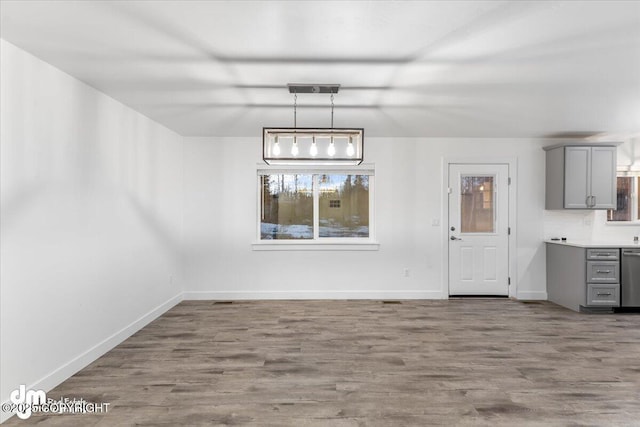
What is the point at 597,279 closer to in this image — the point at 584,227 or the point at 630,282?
the point at 630,282

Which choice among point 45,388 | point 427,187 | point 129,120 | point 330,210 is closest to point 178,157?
point 129,120

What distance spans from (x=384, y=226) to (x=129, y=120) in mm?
3641

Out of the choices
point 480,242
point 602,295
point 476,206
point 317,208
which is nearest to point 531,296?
point 602,295

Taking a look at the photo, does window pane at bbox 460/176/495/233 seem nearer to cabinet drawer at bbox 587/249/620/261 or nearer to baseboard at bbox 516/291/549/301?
baseboard at bbox 516/291/549/301

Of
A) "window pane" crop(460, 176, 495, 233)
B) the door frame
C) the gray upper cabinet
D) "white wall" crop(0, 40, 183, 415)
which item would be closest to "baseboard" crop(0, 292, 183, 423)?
"white wall" crop(0, 40, 183, 415)

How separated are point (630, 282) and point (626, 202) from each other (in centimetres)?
144

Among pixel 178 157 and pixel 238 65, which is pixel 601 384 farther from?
pixel 178 157

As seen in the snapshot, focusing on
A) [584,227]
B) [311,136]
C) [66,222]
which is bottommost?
[584,227]

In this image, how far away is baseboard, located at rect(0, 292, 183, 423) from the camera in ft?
8.54

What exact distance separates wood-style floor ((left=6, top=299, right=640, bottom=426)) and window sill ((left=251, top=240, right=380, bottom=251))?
43.5 inches

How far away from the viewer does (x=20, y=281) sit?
2.44 m

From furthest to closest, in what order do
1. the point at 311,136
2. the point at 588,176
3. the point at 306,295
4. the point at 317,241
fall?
the point at 317,241 < the point at 306,295 < the point at 588,176 < the point at 311,136

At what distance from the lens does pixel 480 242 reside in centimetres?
542

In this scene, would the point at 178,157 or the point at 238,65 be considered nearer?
the point at 238,65
